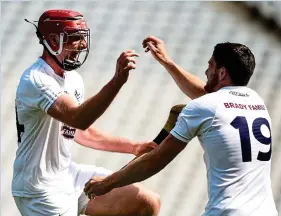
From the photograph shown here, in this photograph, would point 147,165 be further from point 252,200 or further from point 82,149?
point 82,149

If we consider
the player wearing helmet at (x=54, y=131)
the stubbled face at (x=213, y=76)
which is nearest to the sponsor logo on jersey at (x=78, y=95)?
the player wearing helmet at (x=54, y=131)

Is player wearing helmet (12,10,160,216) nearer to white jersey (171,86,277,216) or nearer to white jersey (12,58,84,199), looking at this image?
white jersey (12,58,84,199)

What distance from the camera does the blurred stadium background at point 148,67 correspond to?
6.69 meters

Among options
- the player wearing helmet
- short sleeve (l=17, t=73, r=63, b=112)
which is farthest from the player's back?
short sleeve (l=17, t=73, r=63, b=112)

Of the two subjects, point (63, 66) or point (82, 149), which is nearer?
point (63, 66)

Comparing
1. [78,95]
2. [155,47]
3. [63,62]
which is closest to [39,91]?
[63,62]

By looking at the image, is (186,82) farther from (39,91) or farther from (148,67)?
(148,67)

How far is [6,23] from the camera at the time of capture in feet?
27.3

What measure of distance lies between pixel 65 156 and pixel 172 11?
4.73 metres

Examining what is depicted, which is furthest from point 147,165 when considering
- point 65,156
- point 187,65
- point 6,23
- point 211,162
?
point 6,23

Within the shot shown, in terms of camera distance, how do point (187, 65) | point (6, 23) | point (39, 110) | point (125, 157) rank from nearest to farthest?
point (39, 110) < point (125, 157) < point (187, 65) < point (6, 23)

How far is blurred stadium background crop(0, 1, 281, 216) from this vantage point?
6691 mm

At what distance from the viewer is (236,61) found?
3486 millimetres

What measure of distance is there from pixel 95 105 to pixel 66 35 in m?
0.44
